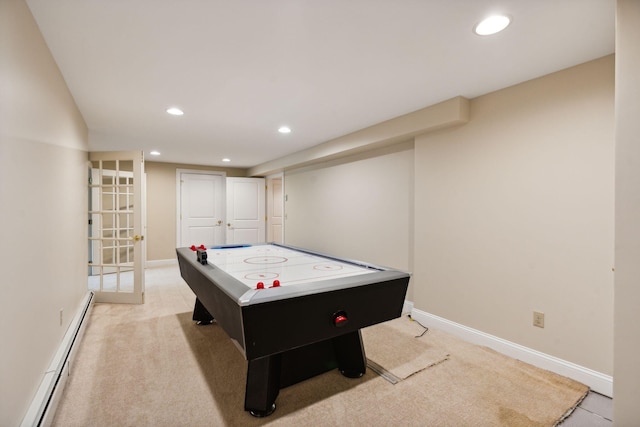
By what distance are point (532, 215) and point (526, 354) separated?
108 cm

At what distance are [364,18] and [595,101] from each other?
1.67 metres

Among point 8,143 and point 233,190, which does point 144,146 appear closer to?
point 233,190

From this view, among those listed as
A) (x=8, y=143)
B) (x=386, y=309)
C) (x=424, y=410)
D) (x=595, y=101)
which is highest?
(x=595, y=101)

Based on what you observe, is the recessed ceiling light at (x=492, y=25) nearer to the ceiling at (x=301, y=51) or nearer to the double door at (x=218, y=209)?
the ceiling at (x=301, y=51)

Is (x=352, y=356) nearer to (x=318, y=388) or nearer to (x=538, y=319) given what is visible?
(x=318, y=388)

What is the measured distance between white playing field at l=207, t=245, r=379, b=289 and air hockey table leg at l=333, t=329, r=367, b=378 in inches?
18.1

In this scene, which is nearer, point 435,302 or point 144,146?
point 435,302

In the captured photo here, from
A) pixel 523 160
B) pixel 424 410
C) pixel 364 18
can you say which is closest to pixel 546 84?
pixel 523 160

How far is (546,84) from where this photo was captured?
7.02 ft

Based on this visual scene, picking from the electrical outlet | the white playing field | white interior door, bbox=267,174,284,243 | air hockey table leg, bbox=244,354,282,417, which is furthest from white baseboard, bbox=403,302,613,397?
white interior door, bbox=267,174,284,243

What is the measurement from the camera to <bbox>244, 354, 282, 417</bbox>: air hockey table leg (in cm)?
162

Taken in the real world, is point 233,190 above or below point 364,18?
below

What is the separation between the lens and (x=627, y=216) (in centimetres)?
123

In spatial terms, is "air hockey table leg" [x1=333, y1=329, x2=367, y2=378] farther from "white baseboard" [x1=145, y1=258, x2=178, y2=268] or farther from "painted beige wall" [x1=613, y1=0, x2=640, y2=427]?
"white baseboard" [x1=145, y1=258, x2=178, y2=268]
